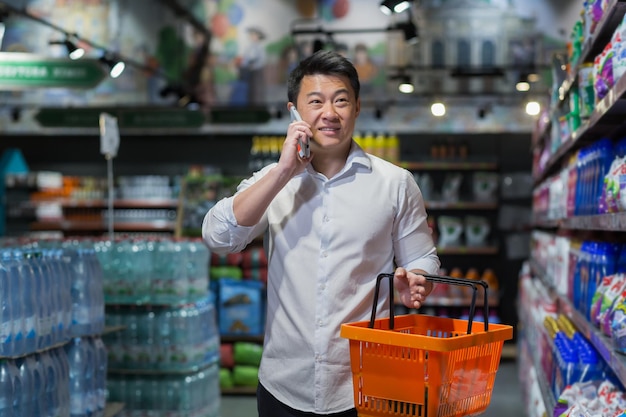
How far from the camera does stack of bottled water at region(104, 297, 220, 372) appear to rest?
5.50 m

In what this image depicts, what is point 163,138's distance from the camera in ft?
38.4

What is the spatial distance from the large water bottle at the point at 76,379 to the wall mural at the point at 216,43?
707 cm

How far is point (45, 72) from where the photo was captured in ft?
23.0

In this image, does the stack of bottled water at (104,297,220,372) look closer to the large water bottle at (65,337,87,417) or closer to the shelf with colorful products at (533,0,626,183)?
the large water bottle at (65,337,87,417)

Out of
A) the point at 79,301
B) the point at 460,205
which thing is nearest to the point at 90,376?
the point at 79,301

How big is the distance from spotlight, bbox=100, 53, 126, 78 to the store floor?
3.25 m


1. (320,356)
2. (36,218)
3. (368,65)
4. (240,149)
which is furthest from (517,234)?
(320,356)

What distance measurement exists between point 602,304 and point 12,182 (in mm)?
9606

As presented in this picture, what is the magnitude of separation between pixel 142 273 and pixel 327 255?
3181 mm

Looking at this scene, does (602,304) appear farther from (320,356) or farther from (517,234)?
(517,234)

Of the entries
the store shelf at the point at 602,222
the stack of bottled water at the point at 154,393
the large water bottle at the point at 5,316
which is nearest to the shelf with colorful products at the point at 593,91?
the store shelf at the point at 602,222

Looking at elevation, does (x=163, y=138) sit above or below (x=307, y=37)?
below

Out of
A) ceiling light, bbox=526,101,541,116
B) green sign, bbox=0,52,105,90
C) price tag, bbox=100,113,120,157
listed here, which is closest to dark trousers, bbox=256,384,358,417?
price tag, bbox=100,113,120,157

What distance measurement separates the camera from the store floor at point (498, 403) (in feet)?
23.2
